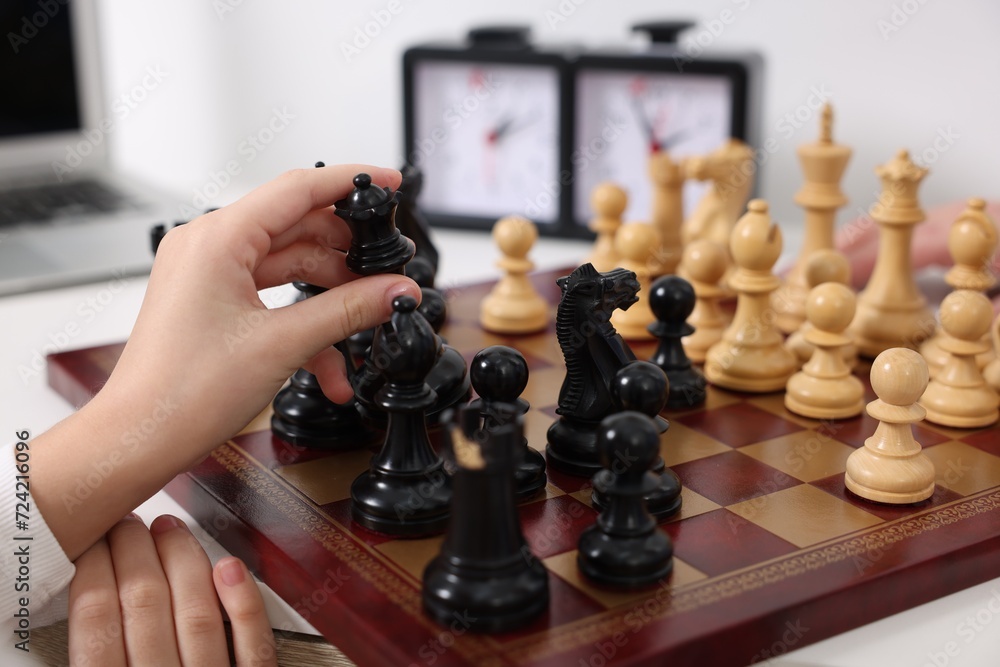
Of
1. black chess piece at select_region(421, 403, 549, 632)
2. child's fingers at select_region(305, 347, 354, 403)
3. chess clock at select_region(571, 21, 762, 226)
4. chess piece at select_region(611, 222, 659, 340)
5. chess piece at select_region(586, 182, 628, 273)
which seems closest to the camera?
black chess piece at select_region(421, 403, 549, 632)

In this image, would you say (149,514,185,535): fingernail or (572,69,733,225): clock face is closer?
(149,514,185,535): fingernail

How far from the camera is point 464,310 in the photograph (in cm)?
171

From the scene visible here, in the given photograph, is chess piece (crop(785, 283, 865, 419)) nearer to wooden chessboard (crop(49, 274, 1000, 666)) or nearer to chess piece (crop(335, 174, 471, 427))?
wooden chessboard (crop(49, 274, 1000, 666))

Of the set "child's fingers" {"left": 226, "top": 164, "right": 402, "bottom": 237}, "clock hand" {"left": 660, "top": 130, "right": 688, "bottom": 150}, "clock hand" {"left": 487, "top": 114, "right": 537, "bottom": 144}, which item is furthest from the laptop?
"child's fingers" {"left": 226, "top": 164, "right": 402, "bottom": 237}

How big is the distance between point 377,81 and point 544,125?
730 mm

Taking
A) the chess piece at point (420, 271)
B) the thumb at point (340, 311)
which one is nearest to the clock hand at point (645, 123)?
the chess piece at point (420, 271)

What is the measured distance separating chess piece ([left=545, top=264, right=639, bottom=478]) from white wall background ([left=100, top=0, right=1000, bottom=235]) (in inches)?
47.0

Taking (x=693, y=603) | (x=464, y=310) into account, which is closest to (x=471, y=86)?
(x=464, y=310)

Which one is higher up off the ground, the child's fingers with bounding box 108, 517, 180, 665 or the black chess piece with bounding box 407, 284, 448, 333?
the black chess piece with bounding box 407, 284, 448, 333

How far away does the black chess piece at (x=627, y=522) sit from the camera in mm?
932

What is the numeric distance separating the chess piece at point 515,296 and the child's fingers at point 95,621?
72cm

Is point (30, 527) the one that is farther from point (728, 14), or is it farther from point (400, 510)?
point (728, 14)

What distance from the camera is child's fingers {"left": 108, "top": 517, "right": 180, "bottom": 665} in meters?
0.98

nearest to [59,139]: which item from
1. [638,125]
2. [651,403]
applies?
[638,125]
